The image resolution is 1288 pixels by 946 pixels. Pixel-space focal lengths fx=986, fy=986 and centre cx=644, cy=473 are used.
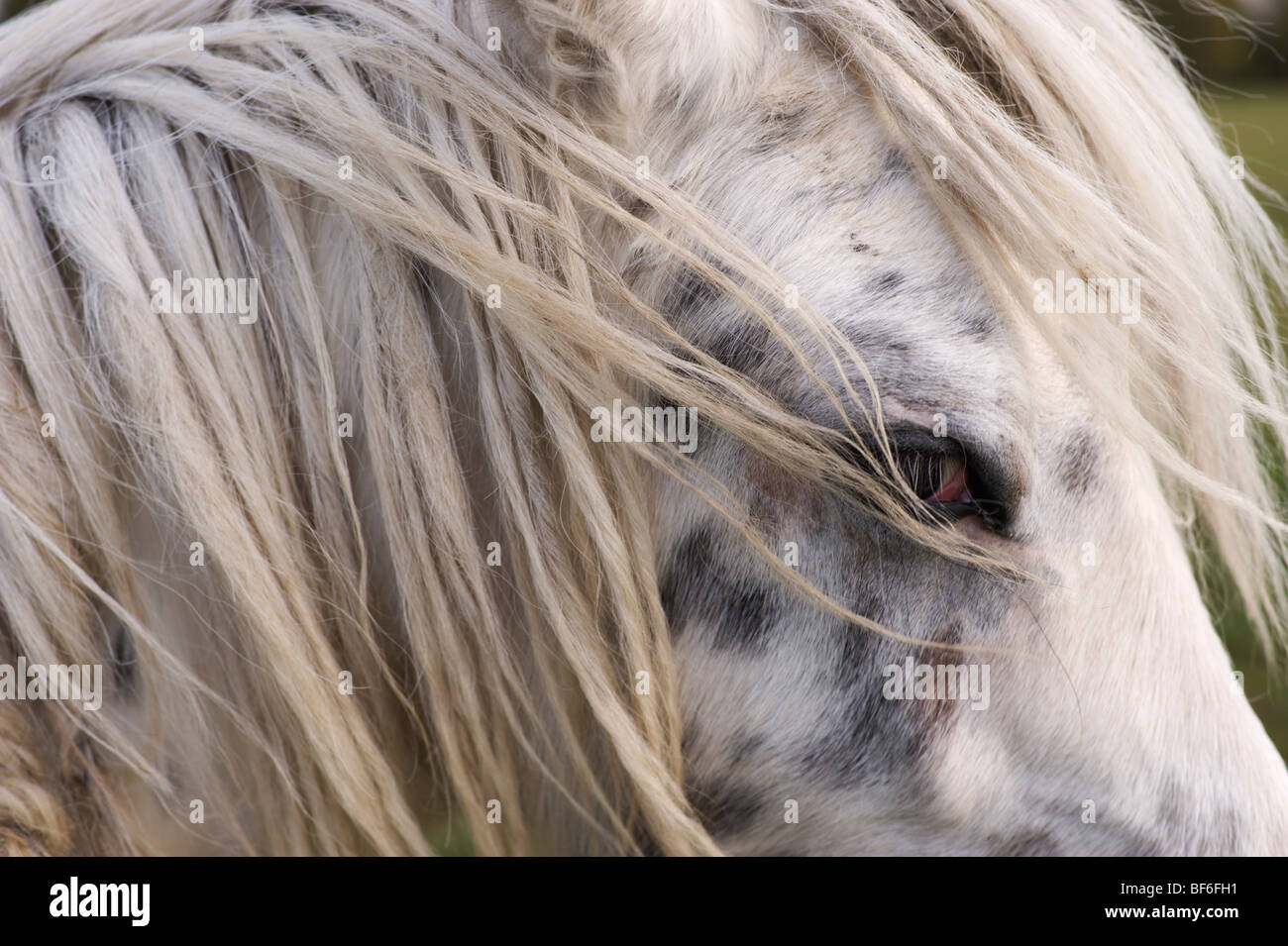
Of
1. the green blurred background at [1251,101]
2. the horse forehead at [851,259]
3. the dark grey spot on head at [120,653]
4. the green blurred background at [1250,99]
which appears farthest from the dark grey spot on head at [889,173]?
the green blurred background at [1251,101]

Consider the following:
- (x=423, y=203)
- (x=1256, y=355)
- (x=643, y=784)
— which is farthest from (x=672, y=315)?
(x=1256, y=355)

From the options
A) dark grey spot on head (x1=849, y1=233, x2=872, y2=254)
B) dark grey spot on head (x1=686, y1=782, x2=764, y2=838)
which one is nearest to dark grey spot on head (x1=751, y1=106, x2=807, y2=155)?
dark grey spot on head (x1=849, y1=233, x2=872, y2=254)

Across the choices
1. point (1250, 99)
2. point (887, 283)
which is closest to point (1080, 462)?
point (887, 283)

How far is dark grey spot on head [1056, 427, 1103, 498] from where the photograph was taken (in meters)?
0.97

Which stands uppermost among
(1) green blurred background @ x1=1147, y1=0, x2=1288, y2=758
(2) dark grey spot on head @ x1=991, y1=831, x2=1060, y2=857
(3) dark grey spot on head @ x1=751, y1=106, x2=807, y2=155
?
(1) green blurred background @ x1=1147, y1=0, x2=1288, y2=758

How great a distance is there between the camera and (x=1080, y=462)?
98 cm

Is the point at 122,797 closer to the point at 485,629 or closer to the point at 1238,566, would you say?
the point at 485,629

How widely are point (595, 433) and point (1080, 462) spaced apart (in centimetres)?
48

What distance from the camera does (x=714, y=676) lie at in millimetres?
1030

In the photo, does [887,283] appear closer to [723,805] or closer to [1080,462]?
[1080,462]

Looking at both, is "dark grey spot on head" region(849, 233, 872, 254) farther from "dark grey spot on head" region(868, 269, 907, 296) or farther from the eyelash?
the eyelash

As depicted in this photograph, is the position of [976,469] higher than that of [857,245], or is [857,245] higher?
[857,245]
